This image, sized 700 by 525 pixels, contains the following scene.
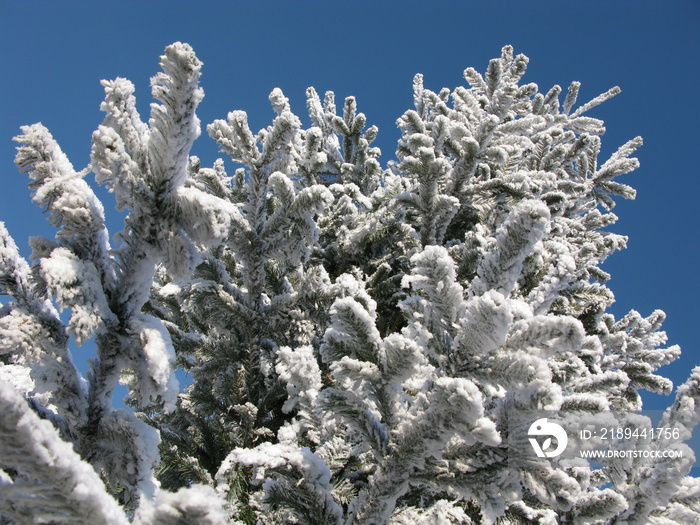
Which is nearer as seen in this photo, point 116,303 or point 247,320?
point 116,303

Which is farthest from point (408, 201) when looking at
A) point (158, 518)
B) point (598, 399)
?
point (158, 518)

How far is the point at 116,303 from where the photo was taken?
2104 mm

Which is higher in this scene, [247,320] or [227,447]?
[247,320]

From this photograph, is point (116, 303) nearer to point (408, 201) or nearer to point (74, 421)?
point (74, 421)

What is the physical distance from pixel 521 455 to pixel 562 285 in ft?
5.12

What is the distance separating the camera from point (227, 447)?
347cm

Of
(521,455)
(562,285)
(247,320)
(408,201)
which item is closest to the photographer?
(521,455)

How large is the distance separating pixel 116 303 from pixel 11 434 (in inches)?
43.4

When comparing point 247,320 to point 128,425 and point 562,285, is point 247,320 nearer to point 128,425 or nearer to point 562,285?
point 128,425

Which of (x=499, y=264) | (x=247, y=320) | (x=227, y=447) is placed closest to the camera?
(x=499, y=264)

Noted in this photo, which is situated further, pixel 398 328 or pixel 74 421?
pixel 398 328

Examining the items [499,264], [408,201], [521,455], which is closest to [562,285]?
[499,264]

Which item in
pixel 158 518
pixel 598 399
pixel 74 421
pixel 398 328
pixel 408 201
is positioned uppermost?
pixel 408 201

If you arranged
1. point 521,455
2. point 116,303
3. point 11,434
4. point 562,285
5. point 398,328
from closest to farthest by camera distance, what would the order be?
point 11,434 < point 521,455 < point 116,303 < point 562,285 < point 398,328
